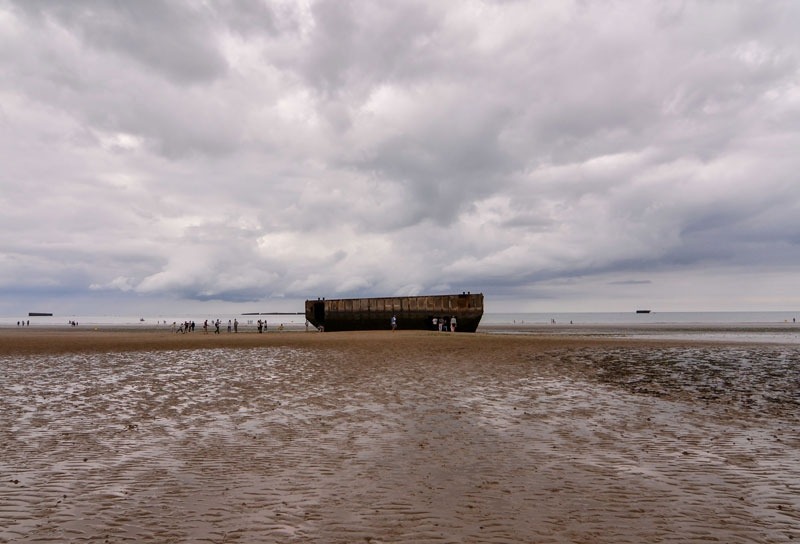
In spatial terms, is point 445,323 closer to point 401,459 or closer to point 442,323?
point 442,323

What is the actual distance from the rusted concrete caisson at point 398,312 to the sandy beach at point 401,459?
117 feet

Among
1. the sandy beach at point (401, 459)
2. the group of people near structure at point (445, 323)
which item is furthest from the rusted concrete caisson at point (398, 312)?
the sandy beach at point (401, 459)

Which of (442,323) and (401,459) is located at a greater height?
(442,323)

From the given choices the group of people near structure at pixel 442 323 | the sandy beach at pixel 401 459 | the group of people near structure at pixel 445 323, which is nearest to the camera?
the sandy beach at pixel 401 459

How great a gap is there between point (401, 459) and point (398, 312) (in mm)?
49128

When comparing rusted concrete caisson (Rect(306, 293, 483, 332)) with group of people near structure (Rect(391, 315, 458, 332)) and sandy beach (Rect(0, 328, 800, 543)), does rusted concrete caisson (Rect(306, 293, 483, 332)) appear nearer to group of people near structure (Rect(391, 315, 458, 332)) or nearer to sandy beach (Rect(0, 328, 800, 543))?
group of people near structure (Rect(391, 315, 458, 332))

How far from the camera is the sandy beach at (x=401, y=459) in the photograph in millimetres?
5953

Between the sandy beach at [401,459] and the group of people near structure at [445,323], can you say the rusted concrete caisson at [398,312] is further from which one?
the sandy beach at [401,459]

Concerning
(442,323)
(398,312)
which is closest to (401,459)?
(442,323)

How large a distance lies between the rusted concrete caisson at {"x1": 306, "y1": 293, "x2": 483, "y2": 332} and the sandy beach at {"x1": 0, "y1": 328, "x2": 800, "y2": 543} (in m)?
35.7

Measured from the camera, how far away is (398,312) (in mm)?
57969

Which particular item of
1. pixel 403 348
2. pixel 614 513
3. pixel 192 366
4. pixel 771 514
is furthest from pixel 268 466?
pixel 403 348

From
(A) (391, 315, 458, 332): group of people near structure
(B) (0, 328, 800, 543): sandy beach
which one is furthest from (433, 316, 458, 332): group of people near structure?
(B) (0, 328, 800, 543): sandy beach

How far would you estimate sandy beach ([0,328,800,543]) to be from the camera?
5953 millimetres
